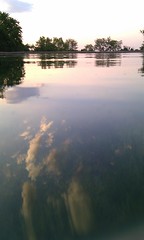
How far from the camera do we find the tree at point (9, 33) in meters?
104

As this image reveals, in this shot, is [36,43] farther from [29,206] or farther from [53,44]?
[29,206]

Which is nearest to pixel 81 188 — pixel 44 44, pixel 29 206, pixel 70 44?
pixel 29 206

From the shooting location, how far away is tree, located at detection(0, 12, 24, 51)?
342 feet

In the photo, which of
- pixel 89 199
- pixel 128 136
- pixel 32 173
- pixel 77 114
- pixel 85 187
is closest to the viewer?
pixel 89 199

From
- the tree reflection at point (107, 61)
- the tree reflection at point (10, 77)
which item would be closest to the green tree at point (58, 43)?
the tree reflection at point (107, 61)

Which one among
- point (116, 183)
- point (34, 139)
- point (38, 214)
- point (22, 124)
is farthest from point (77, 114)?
point (38, 214)

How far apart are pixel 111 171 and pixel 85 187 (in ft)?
2.49

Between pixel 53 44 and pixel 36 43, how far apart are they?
9.15m

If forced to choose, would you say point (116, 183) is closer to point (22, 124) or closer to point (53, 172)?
point (53, 172)

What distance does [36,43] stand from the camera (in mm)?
161375

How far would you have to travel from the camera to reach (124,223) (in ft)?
14.3

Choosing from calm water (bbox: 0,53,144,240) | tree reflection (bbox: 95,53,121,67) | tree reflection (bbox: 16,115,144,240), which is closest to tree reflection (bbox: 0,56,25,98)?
calm water (bbox: 0,53,144,240)

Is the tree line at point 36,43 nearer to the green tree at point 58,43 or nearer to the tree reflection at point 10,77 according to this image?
the green tree at point 58,43

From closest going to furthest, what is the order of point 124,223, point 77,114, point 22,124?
point 124,223, point 22,124, point 77,114
